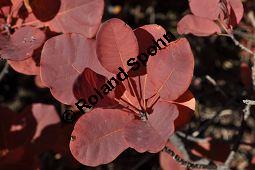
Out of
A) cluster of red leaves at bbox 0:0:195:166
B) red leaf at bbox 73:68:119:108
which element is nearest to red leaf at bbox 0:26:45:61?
cluster of red leaves at bbox 0:0:195:166

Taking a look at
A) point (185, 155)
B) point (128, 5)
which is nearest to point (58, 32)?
point (185, 155)

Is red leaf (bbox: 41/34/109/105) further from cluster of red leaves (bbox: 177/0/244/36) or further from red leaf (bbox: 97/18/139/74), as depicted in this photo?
cluster of red leaves (bbox: 177/0/244/36)

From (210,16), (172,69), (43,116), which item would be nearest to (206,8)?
(210,16)

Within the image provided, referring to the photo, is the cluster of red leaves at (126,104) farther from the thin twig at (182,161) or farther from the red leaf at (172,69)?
the thin twig at (182,161)

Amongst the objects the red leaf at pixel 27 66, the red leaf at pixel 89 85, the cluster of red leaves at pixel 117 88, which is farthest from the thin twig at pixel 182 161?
the red leaf at pixel 27 66

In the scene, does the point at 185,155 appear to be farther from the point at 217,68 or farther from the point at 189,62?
the point at 217,68

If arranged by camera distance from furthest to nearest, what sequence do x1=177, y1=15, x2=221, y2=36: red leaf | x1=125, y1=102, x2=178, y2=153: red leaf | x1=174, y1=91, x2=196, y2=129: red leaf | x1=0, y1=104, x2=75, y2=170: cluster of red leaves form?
1. x1=0, y1=104, x2=75, y2=170: cluster of red leaves
2. x1=177, y1=15, x2=221, y2=36: red leaf
3. x1=174, y1=91, x2=196, y2=129: red leaf
4. x1=125, y1=102, x2=178, y2=153: red leaf

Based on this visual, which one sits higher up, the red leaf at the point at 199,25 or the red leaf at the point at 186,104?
the red leaf at the point at 199,25

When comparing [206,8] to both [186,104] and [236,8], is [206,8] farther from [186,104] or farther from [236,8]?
[186,104]
